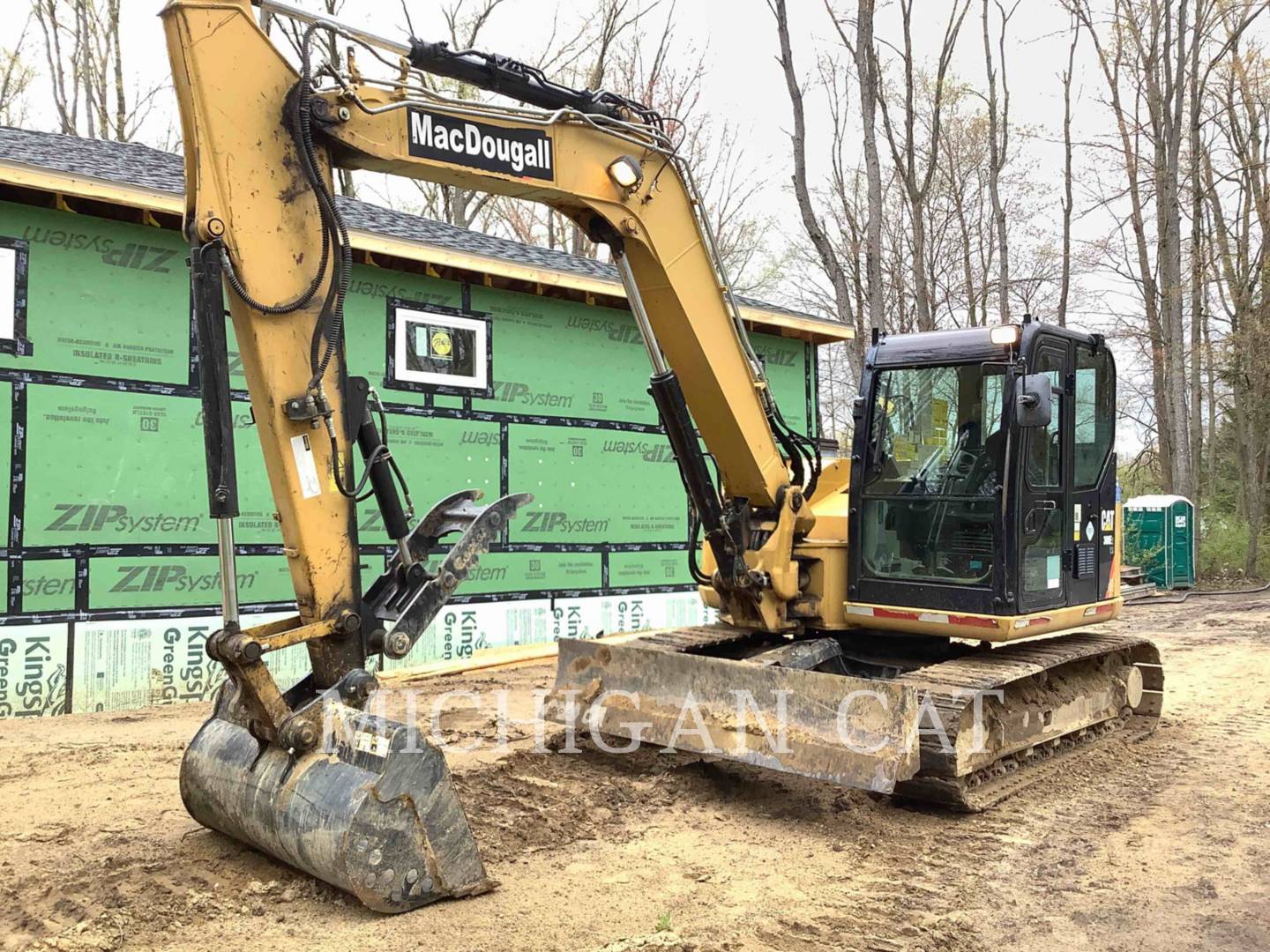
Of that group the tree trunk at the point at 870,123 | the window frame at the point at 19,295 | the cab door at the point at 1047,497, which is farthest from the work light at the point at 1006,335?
the tree trunk at the point at 870,123

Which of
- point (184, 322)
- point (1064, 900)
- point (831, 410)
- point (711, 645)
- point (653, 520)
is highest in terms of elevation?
point (831, 410)

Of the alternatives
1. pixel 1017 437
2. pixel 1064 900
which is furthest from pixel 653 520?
pixel 1064 900

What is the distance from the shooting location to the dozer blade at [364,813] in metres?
3.77

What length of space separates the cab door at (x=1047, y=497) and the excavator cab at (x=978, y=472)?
0.03 ft

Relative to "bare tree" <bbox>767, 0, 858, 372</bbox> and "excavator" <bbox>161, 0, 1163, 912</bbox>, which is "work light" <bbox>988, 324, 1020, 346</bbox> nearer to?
"excavator" <bbox>161, 0, 1163, 912</bbox>

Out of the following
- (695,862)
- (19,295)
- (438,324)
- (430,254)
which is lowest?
(695,862)

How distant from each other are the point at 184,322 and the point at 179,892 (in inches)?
221

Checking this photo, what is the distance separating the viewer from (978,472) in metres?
5.97

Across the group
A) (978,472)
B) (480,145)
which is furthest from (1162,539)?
(480,145)

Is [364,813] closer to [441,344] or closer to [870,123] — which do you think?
[441,344]

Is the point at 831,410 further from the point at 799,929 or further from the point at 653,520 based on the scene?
the point at 799,929

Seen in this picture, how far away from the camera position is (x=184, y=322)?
851 cm

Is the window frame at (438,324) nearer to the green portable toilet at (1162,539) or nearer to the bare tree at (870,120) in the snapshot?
the bare tree at (870,120)

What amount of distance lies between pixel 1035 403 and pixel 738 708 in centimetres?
222
